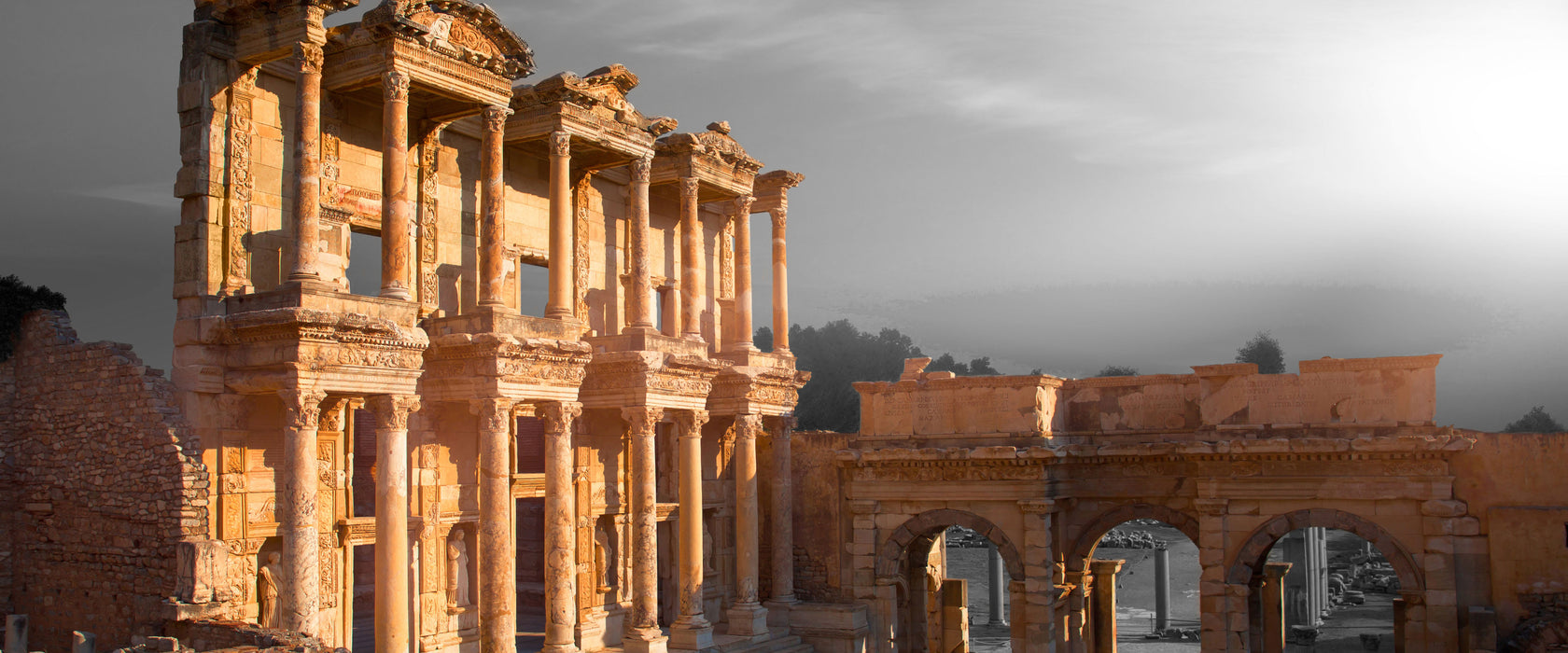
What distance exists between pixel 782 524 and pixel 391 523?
9.62 meters

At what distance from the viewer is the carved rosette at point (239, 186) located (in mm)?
15703

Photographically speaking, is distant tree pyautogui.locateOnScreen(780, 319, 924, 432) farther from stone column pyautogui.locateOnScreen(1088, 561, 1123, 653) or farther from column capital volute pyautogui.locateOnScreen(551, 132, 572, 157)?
column capital volute pyautogui.locateOnScreen(551, 132, 572, 157)

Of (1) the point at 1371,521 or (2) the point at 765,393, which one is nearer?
(1) the point at 1371,521

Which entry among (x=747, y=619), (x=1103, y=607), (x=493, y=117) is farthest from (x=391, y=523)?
(x=1103, y=607)

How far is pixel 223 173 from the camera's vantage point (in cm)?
1573

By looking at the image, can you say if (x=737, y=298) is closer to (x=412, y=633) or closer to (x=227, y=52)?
(x=412, y=633)

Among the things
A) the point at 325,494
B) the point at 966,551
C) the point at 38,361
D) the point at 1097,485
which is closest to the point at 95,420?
the point at 38,361

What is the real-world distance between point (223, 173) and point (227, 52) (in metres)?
1.59

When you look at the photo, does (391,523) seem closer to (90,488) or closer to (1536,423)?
(90,488)

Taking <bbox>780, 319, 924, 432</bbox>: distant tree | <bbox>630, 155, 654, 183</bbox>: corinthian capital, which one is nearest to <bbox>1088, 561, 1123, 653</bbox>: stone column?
<bbox>630, 155, 654, 183</bbox>: corinthian capital

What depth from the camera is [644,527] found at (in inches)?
816

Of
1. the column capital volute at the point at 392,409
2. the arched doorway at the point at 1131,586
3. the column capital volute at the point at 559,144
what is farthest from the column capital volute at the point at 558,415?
the arched doorway at the point at 1131,586

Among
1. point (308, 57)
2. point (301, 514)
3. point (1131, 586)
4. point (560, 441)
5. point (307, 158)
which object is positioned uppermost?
point (308, 57)

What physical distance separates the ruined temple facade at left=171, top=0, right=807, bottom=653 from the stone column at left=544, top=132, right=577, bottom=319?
0.05 metres
